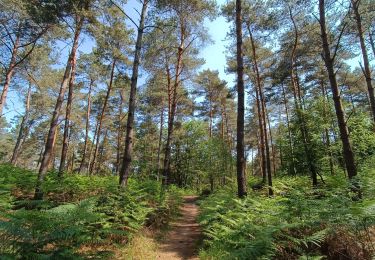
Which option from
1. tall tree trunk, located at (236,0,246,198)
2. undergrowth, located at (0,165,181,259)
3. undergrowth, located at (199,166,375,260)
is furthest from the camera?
tall tree trunk, located at (236,0,246,198)

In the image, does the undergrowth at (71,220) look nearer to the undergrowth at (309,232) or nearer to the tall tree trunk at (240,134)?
the undergrowth at (309,232)

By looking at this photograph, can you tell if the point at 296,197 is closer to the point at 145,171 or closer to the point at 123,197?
the point at 123,197

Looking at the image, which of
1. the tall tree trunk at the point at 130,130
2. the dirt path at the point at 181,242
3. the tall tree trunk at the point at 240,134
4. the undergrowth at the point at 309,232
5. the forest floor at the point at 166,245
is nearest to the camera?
the undergrowth at the point at 309,232

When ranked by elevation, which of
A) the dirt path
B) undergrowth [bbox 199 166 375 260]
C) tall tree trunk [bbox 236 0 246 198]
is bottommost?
Result: the dirt path

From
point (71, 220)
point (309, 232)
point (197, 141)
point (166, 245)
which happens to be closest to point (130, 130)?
point (166, 245)

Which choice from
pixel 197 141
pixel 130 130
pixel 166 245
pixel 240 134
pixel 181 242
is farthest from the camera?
pixel 197 141

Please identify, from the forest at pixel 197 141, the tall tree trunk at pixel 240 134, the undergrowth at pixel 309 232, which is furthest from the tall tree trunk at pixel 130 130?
the undergrowth at pixel 309 232

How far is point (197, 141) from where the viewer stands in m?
31.5

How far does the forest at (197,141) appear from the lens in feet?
14.1

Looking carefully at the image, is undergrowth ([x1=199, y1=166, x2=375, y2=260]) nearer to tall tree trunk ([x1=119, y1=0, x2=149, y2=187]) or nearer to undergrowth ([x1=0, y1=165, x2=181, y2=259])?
undergrowth ([x1=0, y1=165, x2=181, y2=259])

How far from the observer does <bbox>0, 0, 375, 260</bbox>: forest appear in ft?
14.1

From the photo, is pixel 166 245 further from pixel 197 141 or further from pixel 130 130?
pixel 197 141

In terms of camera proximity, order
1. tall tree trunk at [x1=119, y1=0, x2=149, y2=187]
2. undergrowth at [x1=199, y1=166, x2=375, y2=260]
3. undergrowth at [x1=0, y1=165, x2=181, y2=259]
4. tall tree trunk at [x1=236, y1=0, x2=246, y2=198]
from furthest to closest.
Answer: tall tree trunk at [x1=119, y1=0, x2=149, y2=187], tall tree trunk at [x1=236, y1=0, x2=246, y2=198], undergrowth at [x1=199, y1=166, x2=375, y2=260], undergrowth at [x1=0, y1=165, x2=181, y2=259]

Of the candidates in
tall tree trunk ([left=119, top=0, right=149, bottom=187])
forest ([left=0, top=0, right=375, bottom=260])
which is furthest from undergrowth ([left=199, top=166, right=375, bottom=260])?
tall tree trunk ([left=119, top=0, right=149, bottom=187])
